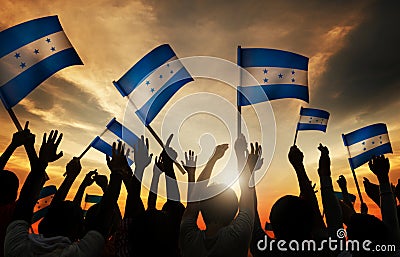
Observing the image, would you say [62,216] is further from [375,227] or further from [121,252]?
[375,227]

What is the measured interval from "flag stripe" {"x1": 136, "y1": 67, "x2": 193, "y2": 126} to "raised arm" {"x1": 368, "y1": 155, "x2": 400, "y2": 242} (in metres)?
6.10

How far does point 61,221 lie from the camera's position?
3.19 metres

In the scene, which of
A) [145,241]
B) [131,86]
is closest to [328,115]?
[131,86]

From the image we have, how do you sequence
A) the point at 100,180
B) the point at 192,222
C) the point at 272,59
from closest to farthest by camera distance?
the point at 192,222 < the point at 100,180 < the point at 272,59

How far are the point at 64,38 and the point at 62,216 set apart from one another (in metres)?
6.16

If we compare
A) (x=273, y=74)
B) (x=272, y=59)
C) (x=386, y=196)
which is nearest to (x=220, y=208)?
(x=386, y=196)

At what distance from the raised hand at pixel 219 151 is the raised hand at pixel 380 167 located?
2.06 m

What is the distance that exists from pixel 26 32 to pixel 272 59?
6065 mm

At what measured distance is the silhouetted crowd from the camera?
2.97 metres

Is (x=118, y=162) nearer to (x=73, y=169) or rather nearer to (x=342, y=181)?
(x=73, y=169)

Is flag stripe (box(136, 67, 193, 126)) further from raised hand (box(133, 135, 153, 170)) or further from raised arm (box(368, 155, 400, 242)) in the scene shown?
raised arm (box(368, 155, 400, 242))

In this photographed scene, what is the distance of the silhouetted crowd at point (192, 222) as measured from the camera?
2975 mm

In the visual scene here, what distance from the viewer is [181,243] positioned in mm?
3297

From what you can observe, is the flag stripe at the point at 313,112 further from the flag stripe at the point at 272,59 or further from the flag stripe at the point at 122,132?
the flag stripe at the point at 122,132
